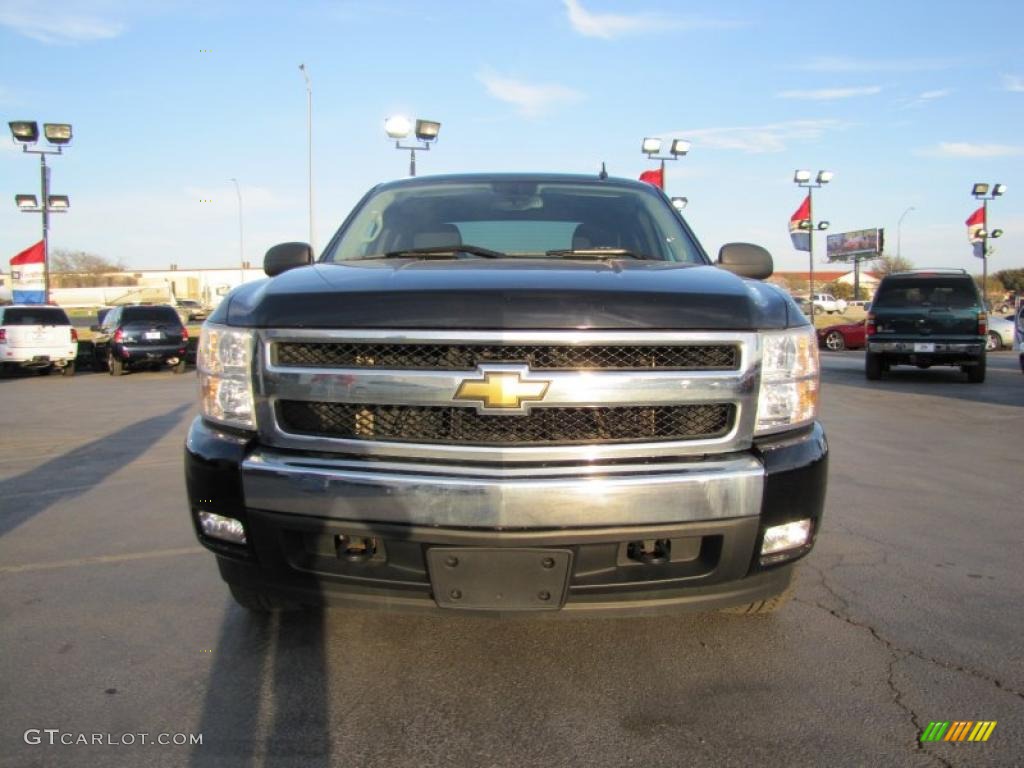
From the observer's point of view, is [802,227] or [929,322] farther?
[802,227]

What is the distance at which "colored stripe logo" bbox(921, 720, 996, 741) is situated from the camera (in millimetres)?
2539

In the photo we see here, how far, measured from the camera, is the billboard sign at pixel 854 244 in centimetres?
6406

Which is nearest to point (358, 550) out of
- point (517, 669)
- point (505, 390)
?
point (505, 390)

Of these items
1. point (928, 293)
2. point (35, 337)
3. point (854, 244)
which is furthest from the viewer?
point (854, 244)

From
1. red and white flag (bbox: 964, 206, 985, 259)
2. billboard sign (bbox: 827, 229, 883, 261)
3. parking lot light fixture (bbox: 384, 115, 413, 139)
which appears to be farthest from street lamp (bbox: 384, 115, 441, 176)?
billboard sign (bbox: 827, 229, 883, 261)

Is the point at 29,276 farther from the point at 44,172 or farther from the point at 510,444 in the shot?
the point at 510,444

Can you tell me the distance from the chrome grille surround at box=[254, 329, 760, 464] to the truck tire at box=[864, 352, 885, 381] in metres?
13.3

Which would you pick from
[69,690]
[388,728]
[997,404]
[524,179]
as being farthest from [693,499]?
[997,404]

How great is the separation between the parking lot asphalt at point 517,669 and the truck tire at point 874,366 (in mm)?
10279

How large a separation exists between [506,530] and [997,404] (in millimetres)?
11174

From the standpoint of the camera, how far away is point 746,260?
400 centimetres

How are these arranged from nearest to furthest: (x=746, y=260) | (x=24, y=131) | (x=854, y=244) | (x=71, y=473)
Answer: (x=746, y=260) < (x=71, y=473) < (x=24, y=131) < (x=854, y=244)

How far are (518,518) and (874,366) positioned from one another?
45.8 ft

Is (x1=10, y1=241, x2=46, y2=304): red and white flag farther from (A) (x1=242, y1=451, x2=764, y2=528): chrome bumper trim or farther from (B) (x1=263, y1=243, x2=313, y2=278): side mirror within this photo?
(A) (x1=242, y1=451, x2=764, y2=528): chrome bumper trim
